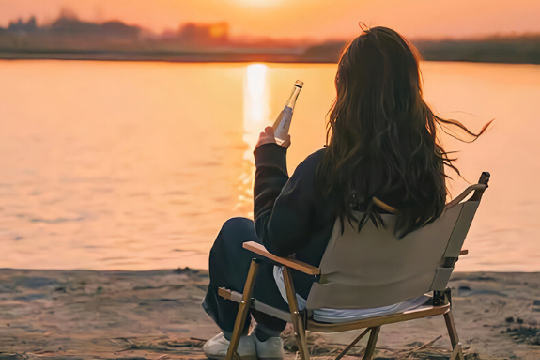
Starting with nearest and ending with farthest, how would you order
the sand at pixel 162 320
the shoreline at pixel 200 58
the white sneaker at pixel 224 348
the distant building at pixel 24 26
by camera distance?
the white sneaker at pixel 224 348
the sand at pixel 162 320
the shoreline at pixel 200 58
the distant building at pixel 24 26

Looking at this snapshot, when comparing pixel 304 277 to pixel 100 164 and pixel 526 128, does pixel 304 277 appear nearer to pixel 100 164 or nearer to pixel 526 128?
pixel 100 164

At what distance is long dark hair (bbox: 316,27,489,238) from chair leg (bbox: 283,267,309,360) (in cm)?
27

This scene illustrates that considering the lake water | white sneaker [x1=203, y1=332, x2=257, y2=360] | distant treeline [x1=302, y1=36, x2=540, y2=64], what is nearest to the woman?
white sneaker [x1=203, y1=332, x2=257, y2=360]

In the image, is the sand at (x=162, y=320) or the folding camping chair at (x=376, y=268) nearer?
the folding camping chair at (x=376, y=268)

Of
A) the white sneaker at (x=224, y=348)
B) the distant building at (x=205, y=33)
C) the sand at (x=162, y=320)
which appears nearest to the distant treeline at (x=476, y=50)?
the distant building at (x=205, y=33)

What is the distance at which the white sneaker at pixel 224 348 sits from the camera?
2914 millimetres

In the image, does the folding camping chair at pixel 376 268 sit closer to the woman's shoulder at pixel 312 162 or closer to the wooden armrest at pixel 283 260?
the wooden armrest at pixel 283 260

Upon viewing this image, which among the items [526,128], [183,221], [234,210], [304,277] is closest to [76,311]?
[304,277]

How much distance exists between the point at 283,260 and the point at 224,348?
75 centimetres

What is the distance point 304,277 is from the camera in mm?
2525

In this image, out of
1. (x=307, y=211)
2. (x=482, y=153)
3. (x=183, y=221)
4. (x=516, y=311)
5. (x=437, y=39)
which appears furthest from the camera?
(x=437, y=39)

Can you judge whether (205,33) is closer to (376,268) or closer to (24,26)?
(24,26)

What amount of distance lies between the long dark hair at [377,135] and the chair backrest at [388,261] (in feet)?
0.20

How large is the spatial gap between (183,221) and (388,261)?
157 inches
